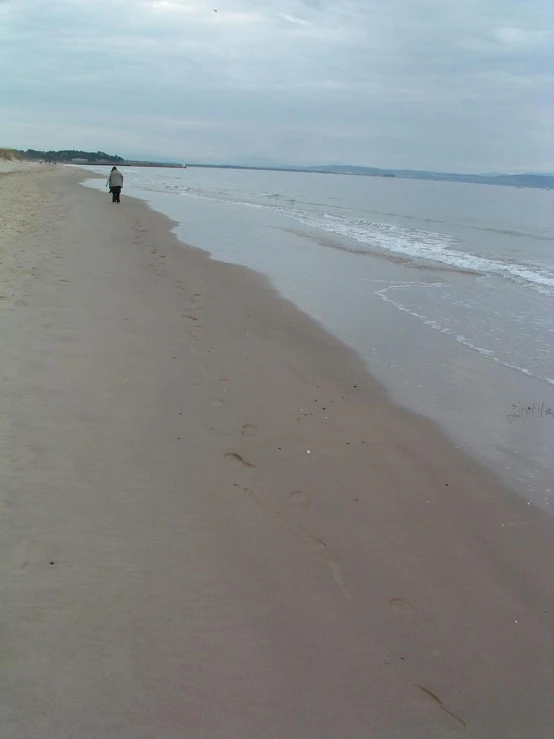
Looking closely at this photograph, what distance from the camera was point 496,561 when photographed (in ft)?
11.0

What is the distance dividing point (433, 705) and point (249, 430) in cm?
258

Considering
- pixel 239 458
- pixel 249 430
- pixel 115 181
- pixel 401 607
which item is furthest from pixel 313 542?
pixel 115 181

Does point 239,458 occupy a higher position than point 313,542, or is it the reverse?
point 239,458

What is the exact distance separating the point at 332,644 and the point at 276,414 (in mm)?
2559

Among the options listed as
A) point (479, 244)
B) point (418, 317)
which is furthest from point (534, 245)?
point (418, 317)

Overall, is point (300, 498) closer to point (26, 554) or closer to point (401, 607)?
point (401, 607)

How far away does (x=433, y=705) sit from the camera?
93.6 inches

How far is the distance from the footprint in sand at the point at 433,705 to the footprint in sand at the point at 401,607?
424 mm

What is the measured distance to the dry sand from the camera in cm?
228

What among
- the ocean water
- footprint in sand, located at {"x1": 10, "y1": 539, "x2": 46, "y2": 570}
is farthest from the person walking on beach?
footprint in sand, located at {"x1": 10, "y1": 539, "x2": 46, "y2": 570}

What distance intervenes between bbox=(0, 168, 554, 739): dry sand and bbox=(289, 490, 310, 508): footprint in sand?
0.04 ft

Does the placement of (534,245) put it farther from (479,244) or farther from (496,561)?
(496,561)

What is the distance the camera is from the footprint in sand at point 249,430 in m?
4.56

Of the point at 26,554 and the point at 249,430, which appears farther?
the point at 249,430
